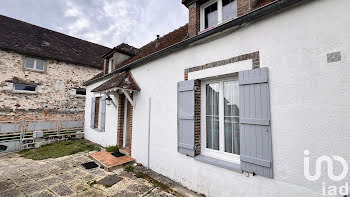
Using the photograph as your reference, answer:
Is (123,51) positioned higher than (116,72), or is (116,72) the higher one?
(123,51)

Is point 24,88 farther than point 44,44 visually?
No

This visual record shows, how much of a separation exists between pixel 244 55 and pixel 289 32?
2.42 ft

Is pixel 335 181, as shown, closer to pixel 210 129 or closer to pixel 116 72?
pixel 210 129

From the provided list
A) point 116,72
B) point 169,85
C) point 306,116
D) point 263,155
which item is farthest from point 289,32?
point 116,72

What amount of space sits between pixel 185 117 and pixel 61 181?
12.4 feet

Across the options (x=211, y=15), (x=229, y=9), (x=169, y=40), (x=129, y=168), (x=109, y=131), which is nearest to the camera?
(x=229, y=9)

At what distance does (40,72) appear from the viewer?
36.6ft

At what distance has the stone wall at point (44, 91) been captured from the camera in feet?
32.1

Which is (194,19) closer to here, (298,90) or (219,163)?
(298,90)

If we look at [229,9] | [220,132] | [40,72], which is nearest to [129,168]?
[220,132]

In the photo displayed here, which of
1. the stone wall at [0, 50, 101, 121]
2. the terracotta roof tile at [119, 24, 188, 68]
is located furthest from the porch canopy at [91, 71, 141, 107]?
the stone wall at [0, 50, 101, 121]

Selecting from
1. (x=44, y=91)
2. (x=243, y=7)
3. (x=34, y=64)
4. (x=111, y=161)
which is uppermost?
(x=34, y=64)

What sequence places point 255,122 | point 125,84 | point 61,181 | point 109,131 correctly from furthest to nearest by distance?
point 109,131 → point 125,84 → point 61,181 → point 255,122

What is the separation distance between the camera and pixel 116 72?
6.93 m
